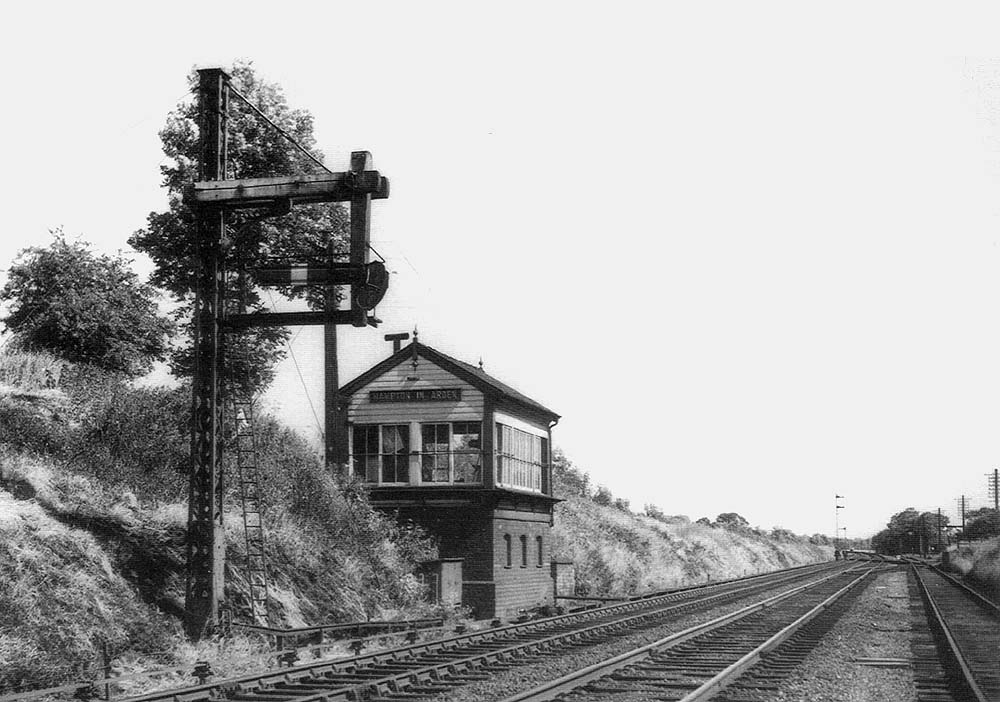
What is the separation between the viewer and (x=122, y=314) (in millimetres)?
25531

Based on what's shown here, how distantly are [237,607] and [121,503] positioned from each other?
269 centimetres

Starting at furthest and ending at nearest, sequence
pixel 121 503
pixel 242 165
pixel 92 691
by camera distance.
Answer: pixel 242 165, pixel 121 503, pixel 92 691

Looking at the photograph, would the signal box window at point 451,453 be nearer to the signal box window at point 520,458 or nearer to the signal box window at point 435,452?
the signal box window at point 435,452

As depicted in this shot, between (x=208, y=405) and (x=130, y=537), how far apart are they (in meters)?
2.57

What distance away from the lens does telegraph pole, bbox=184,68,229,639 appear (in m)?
16.4

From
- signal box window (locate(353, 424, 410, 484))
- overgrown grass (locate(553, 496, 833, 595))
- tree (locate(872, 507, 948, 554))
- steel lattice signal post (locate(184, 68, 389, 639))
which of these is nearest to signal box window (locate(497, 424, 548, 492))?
signal box window (locate(353, 424, 410, 484))

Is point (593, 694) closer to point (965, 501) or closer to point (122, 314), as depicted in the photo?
point (122, 314)

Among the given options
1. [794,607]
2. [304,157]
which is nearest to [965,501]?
[794,607]

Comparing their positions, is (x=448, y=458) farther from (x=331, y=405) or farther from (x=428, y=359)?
(x=331, y=405)

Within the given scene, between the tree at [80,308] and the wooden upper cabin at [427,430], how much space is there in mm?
5688

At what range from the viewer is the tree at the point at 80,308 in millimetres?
24328

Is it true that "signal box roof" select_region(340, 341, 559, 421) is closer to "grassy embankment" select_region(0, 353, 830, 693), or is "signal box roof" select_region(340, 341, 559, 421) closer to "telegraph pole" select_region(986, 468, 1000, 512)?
"grassy embankment" select_region(0, 353, 830, 693)

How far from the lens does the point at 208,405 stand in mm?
16953

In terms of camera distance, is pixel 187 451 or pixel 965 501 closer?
pixel 187 451
